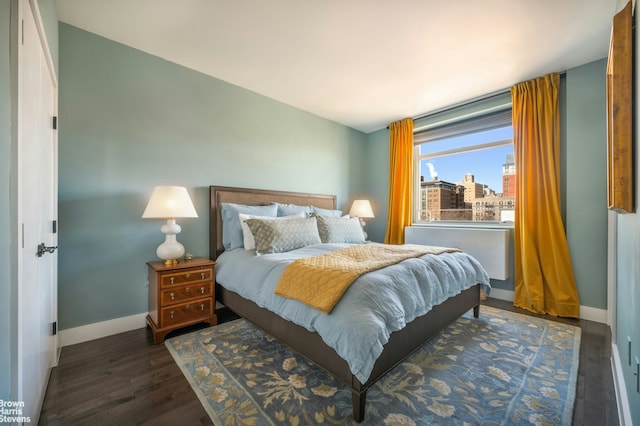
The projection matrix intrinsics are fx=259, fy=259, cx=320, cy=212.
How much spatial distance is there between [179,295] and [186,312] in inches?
6.6

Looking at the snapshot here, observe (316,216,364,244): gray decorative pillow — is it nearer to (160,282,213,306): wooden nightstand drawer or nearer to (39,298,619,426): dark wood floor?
(160,282,213,306): wooden nightstand drawer

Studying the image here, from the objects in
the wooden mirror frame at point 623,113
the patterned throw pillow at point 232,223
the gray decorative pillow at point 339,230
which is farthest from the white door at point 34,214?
the wooden mirror frame at point 623,113

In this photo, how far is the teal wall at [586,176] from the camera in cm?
256

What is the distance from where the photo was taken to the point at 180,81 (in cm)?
269

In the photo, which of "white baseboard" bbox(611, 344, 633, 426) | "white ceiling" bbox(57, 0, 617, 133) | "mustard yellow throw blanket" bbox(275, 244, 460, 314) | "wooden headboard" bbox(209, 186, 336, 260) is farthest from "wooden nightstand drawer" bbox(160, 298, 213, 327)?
"white baseboard" bbox(611, 344, 633, 426)

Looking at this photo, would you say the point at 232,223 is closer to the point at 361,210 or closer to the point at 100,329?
the point at 100,329

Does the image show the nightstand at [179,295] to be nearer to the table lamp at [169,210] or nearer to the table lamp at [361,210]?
the table lamp at [169,210]

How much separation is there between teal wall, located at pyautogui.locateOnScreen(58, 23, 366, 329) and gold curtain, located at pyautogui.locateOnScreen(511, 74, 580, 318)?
3178mm

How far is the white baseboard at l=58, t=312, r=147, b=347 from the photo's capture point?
6.80 ft

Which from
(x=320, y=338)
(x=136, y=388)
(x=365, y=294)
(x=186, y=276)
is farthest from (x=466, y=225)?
(x=136, y=388)

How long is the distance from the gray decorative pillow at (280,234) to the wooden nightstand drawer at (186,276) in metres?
0.50

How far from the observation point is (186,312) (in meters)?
2.26

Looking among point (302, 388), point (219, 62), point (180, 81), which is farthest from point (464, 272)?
point (180, 81)

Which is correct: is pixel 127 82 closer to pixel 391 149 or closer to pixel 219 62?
pixel 219 62
